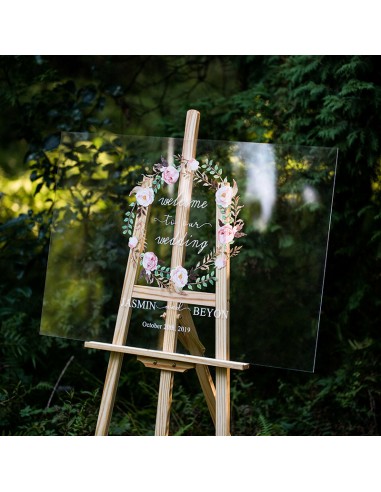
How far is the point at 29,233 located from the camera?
13.9ft

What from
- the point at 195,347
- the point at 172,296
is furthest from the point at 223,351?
the point at 172,296

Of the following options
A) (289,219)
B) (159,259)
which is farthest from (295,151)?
(159,259)

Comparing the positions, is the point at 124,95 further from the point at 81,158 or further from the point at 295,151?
the point at 295,151

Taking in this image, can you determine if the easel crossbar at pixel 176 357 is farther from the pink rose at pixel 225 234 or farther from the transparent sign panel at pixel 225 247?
the pink rose at pixel 225 234

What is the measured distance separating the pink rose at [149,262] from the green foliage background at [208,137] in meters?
1.08

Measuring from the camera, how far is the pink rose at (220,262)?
2.69 metres

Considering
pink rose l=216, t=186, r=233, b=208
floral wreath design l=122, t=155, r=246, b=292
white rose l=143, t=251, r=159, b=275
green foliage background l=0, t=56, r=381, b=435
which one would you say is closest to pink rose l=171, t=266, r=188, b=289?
floral wreath design l=122, t=155, r=246, b=292

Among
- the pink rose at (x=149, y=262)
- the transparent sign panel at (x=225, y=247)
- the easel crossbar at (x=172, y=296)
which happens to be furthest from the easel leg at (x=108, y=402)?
the pink rose at (x=149, y=262)

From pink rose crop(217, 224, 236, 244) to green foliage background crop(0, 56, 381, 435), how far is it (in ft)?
3.73

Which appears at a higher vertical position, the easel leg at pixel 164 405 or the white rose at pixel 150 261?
the white rose at pixel 150 261

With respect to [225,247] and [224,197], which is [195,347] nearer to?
[225,247]

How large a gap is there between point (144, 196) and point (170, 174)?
15 centimetres

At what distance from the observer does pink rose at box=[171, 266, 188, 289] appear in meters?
2.72

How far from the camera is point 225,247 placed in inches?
107
